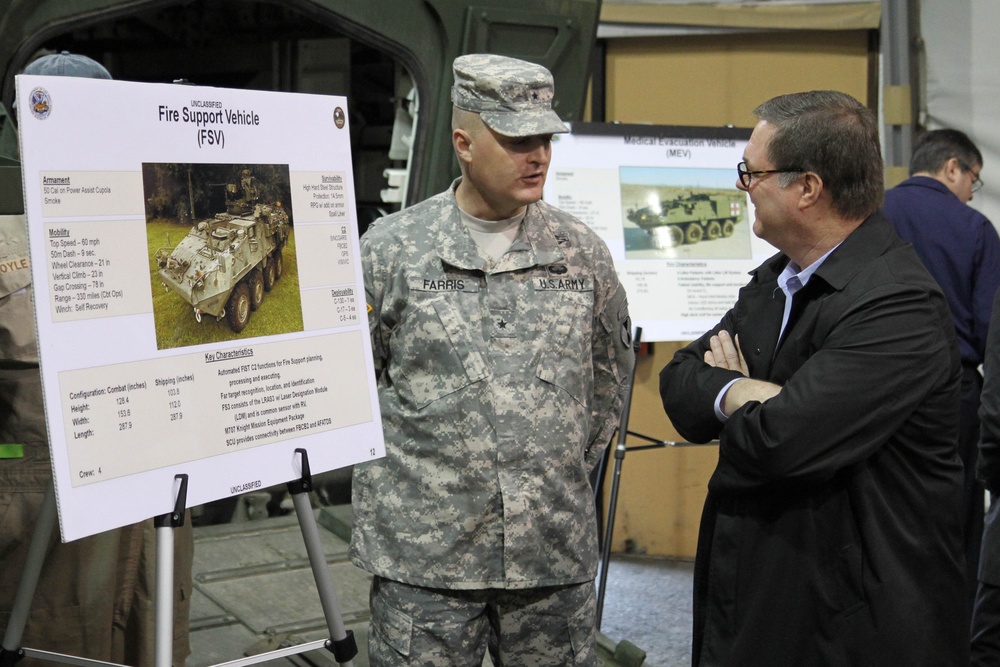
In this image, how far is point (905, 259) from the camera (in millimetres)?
2016

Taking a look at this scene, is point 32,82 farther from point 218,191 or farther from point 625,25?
point 625,25

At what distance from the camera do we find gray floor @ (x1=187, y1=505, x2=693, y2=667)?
3.36 metres

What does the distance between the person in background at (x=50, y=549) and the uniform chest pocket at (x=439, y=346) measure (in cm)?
83

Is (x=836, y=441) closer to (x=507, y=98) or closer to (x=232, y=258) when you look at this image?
(x=507, y=98)

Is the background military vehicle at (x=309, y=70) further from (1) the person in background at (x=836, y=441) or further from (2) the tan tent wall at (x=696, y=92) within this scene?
(1) the person in background at (x=836, y=441)

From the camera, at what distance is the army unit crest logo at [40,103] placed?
5.76 feet

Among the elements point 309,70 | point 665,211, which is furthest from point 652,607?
point 309,70

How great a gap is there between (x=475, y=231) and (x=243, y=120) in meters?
0.53

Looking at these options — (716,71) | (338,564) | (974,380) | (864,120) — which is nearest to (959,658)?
(864,120)

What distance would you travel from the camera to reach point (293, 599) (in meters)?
3.71

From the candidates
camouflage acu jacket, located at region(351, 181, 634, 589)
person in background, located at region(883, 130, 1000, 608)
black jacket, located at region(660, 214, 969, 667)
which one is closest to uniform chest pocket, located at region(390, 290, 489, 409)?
camouflage acu jacket, located at region(351, 181, 634, 589)

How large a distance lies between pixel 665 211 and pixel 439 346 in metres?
1.83

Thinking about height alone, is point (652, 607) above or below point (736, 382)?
below

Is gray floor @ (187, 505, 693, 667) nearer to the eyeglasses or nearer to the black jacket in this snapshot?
the black jacket
